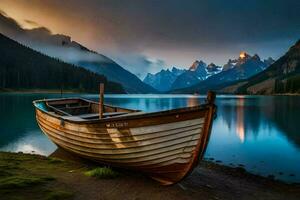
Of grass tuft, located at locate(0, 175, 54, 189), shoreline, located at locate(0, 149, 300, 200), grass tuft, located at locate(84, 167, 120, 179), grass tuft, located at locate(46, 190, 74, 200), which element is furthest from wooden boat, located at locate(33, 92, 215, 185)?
grass tuft, located at locate(46, 190, 74, 200)

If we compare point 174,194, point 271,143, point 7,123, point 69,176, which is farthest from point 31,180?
point 7,123

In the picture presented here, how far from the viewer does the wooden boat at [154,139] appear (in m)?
10.1

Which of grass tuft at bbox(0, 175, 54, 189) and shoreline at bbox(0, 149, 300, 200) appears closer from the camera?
grass tuft at bbox(0, 175, 54, 189)

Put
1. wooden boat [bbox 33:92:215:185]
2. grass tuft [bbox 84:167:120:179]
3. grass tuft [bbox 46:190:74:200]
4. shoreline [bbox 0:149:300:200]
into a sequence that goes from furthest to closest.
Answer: grass tuft [bbox 84:167:120:179]
shoreline [bbox 0:149:300:200]
wooden boat [bbox 33:92:215:185]
grass tuft [bbox 46:190:74:200]

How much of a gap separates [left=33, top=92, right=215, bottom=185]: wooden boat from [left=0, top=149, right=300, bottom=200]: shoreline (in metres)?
0.74

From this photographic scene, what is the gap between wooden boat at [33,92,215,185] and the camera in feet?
33.3

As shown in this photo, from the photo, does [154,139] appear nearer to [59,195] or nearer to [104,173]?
[104,173]

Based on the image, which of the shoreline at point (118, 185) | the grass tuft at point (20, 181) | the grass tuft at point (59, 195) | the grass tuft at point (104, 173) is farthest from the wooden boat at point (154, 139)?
the grass tuft at point (59, 195)

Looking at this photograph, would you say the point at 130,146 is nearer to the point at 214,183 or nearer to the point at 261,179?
the point at 214,183

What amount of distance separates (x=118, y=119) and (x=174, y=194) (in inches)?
Result: 141

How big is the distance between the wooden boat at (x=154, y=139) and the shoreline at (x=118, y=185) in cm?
74

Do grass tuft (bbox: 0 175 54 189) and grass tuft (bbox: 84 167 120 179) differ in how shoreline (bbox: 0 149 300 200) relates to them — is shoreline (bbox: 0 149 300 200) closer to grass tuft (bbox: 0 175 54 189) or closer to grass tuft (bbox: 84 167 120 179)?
grass tuft (bbox: 0 175 54 189)

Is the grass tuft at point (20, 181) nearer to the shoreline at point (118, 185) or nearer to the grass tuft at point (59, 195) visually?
the shoreline at point (118, 185)

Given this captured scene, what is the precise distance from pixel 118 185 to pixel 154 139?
106 inches
